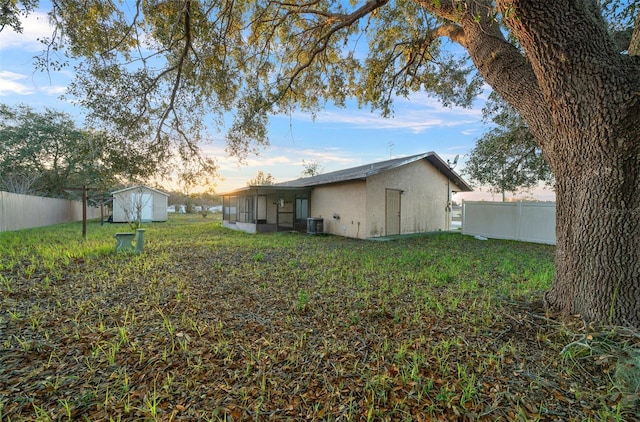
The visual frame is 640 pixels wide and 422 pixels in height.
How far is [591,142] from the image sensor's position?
105 inches

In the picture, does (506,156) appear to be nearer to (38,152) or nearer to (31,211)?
(31,211)

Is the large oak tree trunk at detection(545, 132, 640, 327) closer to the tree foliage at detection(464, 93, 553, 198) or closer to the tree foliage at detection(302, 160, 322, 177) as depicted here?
the tree foliage at detection(464, 93, 553, 198)

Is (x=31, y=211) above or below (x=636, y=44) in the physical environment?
below

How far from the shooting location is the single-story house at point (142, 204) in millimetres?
19859

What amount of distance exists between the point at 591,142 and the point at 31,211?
20449mm

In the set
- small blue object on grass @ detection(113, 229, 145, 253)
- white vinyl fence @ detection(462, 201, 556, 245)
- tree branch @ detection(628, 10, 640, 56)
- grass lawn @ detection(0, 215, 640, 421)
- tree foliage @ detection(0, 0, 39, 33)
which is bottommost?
grass lawn @ detection(0, 215, 640, 421)

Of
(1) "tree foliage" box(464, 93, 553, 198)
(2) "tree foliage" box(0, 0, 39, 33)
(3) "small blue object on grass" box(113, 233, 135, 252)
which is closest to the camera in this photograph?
(2) "tree foliage" box(0, 0, 39, 33)

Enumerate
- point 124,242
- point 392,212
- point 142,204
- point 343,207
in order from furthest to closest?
point 142,204, point 343,207, point 392,212, point 124,242

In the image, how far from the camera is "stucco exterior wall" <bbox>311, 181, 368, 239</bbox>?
11607 mm

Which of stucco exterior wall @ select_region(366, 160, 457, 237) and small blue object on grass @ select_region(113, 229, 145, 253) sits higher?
stucco exterior wall @ select_region(366, 160, 457, 237)

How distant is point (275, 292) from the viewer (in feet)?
14.4

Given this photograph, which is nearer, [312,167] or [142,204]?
[142,204]

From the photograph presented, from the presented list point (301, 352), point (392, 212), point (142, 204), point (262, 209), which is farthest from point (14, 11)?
point (142, 204)

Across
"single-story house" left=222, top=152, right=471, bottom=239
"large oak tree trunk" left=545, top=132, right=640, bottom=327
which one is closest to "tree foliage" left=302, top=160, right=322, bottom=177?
"single-story house" left=222, top=152, right=471, bottom=239
